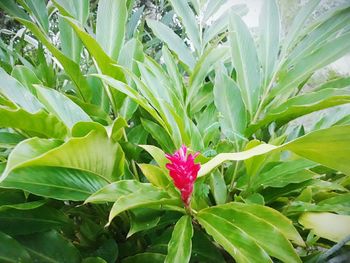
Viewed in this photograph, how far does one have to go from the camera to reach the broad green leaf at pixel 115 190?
0.37m

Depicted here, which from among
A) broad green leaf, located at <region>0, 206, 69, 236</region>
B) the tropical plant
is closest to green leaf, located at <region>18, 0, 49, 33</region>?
the tropical plant

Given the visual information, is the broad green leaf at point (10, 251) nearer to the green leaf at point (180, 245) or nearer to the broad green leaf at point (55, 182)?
the broad green leaf at point (55, 182)

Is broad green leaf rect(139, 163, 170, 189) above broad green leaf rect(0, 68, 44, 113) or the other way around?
the other way around

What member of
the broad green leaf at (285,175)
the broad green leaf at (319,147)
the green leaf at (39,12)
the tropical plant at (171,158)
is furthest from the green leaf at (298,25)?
the green leaf at (39,12)

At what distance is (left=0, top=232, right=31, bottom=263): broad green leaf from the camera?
0.42m

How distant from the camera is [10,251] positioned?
42 cm

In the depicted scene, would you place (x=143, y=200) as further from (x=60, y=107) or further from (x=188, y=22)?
(x=188, y=22)

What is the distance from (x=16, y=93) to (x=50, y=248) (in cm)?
21

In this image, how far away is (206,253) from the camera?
0.46m

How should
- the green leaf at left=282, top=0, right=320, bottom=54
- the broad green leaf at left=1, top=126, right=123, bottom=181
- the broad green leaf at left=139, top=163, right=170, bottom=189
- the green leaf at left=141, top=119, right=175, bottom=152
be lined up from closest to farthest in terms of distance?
1. the broad green leaf at left=1, top=126, right=123, bottom=181
2. the broad green leaf at left=139, top=163, right=170, bottom=189
3. the green leaf at left=141, top=119, right=175, bottom=152
4. the green leaf at left=282, top=0, right=320, bottom=54

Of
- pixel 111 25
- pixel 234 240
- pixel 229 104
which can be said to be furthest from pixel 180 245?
pixel 111 25

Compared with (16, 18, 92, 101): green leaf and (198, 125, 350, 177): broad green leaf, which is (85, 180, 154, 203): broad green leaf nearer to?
(198, 125, 350, 177): broad green leaf

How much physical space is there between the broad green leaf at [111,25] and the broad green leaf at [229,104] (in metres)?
0.18

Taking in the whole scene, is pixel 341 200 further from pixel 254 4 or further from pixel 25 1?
pixel 254 4
